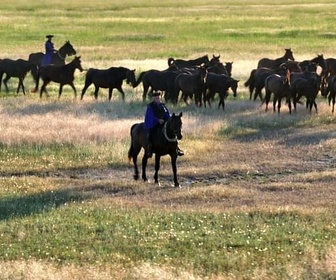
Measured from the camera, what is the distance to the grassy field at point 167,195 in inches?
542

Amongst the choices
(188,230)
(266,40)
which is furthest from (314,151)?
(266,40)

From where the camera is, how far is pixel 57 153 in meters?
23.5

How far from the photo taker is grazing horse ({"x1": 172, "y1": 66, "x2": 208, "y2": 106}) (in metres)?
31.4

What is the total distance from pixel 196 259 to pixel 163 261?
1.66 feet

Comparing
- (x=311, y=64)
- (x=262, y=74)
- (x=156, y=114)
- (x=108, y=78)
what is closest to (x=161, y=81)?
(x=108, y=78)

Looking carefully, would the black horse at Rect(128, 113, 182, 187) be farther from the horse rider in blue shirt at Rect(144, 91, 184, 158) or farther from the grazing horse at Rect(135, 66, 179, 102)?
the grazing horse at Rect(135, 66, 179, 102)

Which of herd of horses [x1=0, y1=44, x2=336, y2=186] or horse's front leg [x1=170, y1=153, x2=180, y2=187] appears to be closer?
horse's front leg [x1=170, y1=153, x2=180, y2=187]

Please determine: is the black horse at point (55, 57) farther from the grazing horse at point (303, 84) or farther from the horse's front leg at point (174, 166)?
the horse's front leg at point (174, 166)

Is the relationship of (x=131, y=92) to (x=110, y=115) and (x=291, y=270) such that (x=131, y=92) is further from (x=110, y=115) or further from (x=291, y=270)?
(x=291, y=270)

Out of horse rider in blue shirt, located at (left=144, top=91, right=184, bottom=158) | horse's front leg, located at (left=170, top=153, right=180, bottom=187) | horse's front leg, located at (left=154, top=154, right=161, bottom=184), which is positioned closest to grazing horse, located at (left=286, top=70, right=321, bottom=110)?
horse's front leg, located at (left=154, top=154, right=161, bottom=184)

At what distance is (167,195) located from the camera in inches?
733

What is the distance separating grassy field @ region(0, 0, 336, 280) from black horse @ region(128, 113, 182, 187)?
48cm

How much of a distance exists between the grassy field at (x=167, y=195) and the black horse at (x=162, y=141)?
1.58ft

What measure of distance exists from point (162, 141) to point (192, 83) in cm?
1245
